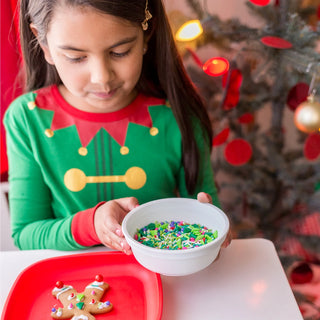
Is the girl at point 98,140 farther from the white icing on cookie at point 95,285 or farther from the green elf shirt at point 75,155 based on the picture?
the white icing on cookie at point 95,285

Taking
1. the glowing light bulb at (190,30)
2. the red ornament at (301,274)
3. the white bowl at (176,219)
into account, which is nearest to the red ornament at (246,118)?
the glowing light bulb at (190,30)

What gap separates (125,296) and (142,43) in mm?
602

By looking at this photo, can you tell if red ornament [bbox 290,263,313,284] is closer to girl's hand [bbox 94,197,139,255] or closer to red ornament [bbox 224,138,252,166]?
red ornament [bbox 224,138,252,166]

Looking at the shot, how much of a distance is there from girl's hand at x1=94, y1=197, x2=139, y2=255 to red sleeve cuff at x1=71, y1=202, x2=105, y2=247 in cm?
2

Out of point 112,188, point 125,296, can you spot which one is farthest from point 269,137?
point 125,296

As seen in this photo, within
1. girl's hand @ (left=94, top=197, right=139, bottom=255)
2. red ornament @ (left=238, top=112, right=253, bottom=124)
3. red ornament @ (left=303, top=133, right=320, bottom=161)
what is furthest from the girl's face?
red ornament @ (left=303, top=133, right=320, bottom=161)

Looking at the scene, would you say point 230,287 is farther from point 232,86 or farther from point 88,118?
point 232,86

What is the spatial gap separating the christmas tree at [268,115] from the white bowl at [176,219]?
46 cm

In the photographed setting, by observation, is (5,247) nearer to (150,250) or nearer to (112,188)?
(112,188)

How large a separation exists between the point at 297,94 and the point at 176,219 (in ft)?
2.92

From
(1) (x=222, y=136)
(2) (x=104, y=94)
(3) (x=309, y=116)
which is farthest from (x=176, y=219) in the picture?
(1) (x=222, y=136)

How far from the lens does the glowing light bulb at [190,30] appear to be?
1376mm

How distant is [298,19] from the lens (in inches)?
53.9

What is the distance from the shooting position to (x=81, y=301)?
78 centimetres
